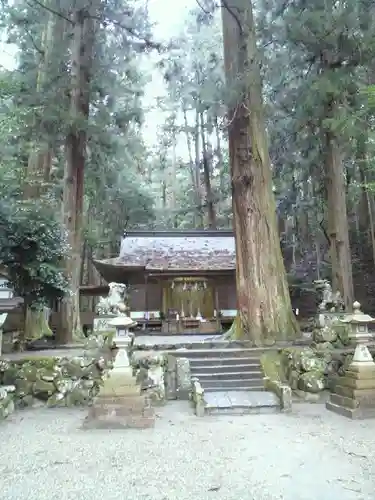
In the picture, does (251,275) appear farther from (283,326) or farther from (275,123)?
(275,123)

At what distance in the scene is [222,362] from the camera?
266 inches

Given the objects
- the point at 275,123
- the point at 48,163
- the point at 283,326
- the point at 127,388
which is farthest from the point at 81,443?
the point at 275,123

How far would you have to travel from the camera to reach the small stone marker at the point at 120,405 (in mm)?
4652

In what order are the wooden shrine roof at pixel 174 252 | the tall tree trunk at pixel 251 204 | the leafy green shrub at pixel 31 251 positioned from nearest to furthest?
1. the leafy green shrub at pixel 31 251
2. the tall tree trunk at pixel 251 204
3. the wooden shrine roof at pixel 174 252

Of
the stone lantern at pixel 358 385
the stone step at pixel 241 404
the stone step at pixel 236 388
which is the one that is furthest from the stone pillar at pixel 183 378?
the stone lantern at pixel 358 385

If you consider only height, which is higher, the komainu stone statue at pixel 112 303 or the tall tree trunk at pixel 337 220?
the tall tree trunk at pixel 337 220

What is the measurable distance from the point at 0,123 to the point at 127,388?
663cm

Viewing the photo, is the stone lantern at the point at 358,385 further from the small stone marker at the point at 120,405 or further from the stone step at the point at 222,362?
the small stone marker at the point at 120,405

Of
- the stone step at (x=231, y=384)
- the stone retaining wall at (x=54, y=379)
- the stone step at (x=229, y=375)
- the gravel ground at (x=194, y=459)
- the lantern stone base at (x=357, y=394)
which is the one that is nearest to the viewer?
the gravel ground at (x=194, y=459)

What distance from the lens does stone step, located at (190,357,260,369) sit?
670cm

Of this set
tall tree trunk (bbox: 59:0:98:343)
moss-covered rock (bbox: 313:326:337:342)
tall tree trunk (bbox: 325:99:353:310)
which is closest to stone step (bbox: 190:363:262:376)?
moss-covered rock (bbox: 313:326:337:342)

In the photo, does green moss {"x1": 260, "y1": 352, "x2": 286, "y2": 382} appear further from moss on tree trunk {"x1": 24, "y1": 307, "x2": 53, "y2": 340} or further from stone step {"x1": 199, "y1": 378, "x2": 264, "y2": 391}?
moss on tree trunk {"x1": 24, "y1": 307, "x2": 53, "y2": 340}

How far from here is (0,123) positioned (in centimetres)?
860

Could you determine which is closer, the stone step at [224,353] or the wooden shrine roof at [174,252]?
the stone step at [224,353]
